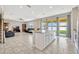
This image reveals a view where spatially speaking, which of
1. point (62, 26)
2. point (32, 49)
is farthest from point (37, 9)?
point (62, 26)

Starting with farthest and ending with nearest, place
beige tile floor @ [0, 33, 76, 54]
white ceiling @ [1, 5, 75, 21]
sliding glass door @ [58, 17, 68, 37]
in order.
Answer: sliding glass door @ [58, 17, 68, 37] < white ceiling @ [1, 5, 75, 21] < beige tile floor @ [0, 33, 76, 54]

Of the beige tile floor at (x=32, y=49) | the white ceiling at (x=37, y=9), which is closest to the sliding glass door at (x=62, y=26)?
the white ceiling at (x=37, y=9)

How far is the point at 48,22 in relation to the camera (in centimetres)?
1404

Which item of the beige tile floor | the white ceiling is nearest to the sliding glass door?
the white ceiling

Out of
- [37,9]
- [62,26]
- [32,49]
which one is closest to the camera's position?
[32,49]

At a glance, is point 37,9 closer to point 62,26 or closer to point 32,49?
point 32,49

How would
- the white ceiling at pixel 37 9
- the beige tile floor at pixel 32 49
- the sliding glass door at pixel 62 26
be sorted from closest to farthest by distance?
1. the beige tile floor at pixel 32 49
2. the white ceiling at pixel 37 9
3. the sliding glass door at pixel 62 26

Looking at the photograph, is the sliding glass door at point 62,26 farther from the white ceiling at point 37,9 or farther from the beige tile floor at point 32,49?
the beige tile floor at point 32,49

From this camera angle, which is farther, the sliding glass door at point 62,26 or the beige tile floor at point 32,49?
the sliding glass door at point 62,26

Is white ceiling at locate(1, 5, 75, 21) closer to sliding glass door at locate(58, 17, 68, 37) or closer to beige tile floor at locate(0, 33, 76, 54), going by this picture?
sliding glass door at locate(58, 17, 68, 37)

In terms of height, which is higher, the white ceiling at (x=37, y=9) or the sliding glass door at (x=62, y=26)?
the white ceiling at (x=37, y=9)
